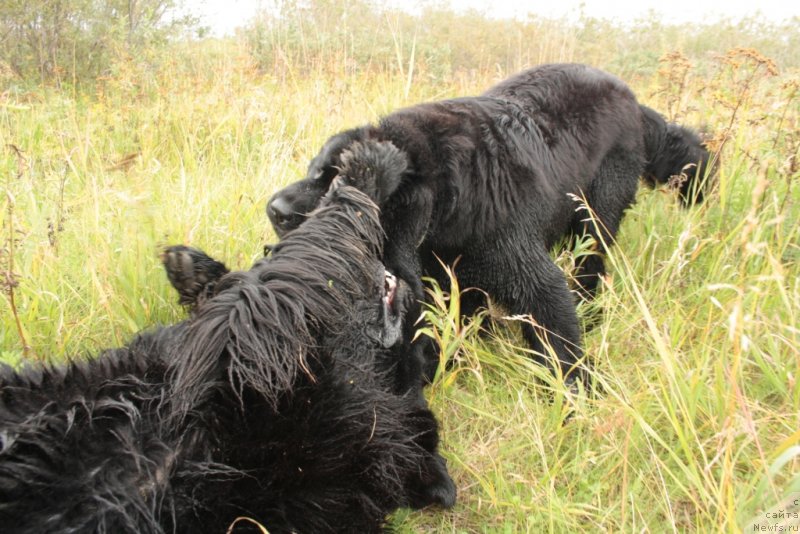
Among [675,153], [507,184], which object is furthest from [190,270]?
[675,153]

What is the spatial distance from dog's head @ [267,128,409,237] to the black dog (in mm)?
132

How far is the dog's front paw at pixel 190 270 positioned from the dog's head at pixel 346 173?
279mm

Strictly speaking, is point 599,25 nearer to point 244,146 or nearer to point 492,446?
point 244,146

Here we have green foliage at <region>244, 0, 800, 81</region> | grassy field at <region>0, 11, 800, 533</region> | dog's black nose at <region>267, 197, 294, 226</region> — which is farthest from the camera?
green foliage at <region>244, 0, 800, 81</region>

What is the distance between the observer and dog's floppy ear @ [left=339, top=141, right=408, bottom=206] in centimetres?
171

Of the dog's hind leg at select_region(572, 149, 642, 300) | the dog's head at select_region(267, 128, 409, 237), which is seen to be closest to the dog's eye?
the dog's head at select_region(267, 128, 409, 237)

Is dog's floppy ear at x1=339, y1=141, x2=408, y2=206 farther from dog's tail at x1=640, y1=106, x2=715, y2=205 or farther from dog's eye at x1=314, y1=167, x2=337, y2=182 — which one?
dog's tail at x1=640, y1=106, x2=715, y2=205

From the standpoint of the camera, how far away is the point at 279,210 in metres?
2.03

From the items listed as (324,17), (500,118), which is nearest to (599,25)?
(324,17)

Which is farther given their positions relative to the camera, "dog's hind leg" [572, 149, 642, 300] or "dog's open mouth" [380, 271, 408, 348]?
"dog's hind leg" [572, 149, 642, 300]

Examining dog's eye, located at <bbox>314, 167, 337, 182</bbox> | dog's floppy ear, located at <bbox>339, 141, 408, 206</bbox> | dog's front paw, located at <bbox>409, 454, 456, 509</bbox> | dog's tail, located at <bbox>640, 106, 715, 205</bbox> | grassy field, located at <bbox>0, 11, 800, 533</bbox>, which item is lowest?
dog's front paw, located at <bbox>409, 454, 456, 509</bbox>

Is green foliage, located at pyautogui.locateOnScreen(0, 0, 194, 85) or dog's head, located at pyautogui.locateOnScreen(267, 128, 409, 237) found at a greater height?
green foliage, located at pyautogui.locateOnScreen(0, 0, 194, 85)

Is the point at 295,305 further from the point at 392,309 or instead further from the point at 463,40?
the point at 463,40

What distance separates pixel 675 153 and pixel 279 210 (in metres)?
2.08
